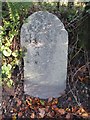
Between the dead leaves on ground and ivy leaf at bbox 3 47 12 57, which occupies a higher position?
ivy leaf at bbox 3 47 12 57

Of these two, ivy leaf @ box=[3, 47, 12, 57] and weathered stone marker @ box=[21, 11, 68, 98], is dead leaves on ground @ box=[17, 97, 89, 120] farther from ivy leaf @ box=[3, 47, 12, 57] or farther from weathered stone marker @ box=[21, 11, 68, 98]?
ivy leaf @ box=[3, 47, 12, 57]

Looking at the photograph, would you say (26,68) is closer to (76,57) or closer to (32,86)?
(32,86)

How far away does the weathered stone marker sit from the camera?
273cm

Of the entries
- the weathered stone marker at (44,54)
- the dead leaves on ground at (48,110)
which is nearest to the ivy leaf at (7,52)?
the weathered stone marker at (44,54)

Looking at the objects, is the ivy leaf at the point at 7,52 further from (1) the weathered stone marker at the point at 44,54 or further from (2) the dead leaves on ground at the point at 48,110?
(2) the dead leaves on ground at the point at 48,110

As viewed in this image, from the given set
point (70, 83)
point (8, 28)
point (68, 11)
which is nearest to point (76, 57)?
point (70, 83)

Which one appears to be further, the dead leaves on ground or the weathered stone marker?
the dead leaves on ground

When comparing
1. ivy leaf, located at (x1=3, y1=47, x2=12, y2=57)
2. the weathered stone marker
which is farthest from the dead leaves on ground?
ivy leaf, located at (x1=3, y1=47, x2=12, y2=57)

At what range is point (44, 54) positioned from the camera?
111 inches

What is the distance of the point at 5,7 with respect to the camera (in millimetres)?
2773

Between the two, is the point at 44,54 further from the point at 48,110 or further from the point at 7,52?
the point at 48,110

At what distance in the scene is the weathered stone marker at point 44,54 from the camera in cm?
273

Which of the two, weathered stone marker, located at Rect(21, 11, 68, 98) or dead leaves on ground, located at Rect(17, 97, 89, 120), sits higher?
weathered stone marker, located at Rect(21, 11, 68, 98)

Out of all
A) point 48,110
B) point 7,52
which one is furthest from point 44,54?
point 48,110
